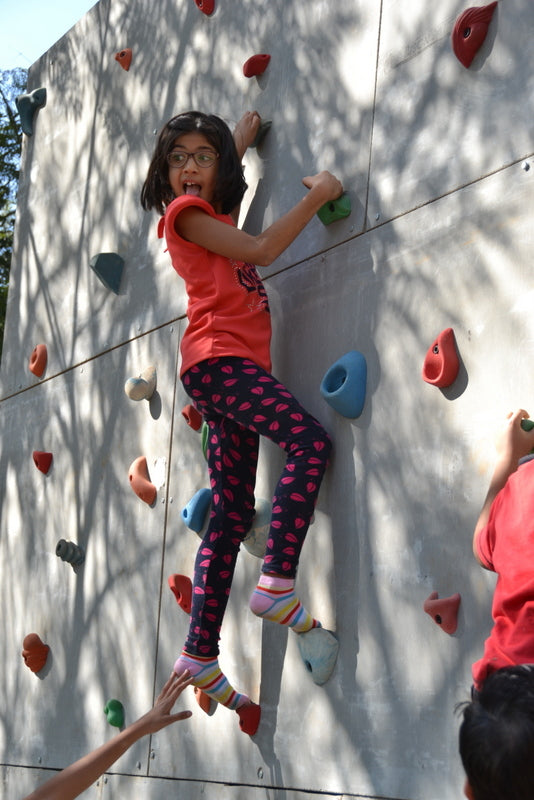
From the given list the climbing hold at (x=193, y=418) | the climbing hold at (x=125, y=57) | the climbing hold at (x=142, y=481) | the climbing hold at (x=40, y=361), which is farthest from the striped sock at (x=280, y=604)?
the climbing hold at (x=125, y=57)

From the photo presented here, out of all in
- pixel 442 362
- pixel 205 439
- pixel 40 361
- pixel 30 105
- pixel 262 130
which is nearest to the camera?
pixel 442 362

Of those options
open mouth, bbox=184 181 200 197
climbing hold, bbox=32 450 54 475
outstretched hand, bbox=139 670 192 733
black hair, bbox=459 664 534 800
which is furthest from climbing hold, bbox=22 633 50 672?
black hair, bbox=459 664 534 800

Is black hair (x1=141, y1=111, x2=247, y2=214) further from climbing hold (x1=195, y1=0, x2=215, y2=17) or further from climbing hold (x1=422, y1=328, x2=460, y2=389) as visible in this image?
climbing hold (x1=422, y1=328, x2=460, y2=389)

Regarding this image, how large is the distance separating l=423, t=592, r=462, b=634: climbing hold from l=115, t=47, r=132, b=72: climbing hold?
291cm

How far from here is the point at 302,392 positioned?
324 centimetres

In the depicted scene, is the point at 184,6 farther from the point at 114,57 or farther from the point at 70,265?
the point at 70,265

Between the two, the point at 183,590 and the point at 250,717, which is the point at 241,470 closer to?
the point at 183,590

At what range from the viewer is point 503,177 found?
8.73 feet

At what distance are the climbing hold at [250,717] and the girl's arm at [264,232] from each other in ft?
4.16

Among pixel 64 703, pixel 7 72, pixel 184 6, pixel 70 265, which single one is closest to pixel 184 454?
pixel 64 703

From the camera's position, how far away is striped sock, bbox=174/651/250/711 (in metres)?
3.08

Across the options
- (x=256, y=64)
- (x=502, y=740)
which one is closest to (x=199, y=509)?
(x=256, y=64)

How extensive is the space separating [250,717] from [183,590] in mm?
548

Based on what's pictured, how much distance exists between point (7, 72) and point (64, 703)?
22.5 ft
